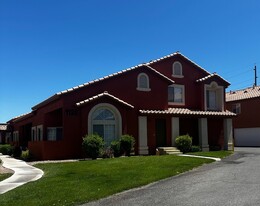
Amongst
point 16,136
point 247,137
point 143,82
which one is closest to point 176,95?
point 143,82

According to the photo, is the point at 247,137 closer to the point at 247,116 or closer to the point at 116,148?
the point at 247,116

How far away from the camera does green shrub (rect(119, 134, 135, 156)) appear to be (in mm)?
23531

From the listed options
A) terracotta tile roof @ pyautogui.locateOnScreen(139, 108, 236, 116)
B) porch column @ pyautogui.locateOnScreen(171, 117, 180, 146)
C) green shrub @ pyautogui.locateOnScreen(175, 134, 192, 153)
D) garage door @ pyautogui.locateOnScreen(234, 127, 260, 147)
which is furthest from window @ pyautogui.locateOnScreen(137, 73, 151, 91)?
garage door @ pyautogui.locateOnScreen(234, 127, 260, 147)

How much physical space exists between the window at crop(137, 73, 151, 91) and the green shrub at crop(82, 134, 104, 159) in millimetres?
5873

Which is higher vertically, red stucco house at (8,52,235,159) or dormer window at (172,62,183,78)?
dormer window at (172,62,183,78)

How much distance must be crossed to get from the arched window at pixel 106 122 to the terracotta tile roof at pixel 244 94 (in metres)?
22.1

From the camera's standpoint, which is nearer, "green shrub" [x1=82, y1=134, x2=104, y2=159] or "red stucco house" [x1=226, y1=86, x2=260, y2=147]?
"green shrub" [x1=82, y1=134, x2=104, y2=159]

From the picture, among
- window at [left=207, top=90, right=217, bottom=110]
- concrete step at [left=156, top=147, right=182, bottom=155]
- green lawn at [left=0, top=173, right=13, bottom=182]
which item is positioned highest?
window at [left=207, top=90, right=217, bottom=110]

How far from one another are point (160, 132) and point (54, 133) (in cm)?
777

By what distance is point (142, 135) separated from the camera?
25859 millimetres

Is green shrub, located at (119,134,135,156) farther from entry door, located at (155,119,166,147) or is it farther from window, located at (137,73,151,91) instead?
window, located at (137,73,151,91)

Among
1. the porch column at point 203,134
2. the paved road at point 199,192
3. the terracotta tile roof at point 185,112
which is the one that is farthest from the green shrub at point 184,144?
the paved road at point 199,192

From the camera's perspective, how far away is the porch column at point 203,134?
2891 cm

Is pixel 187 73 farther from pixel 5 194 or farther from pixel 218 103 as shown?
pixel 5 194
